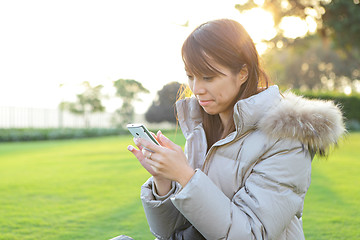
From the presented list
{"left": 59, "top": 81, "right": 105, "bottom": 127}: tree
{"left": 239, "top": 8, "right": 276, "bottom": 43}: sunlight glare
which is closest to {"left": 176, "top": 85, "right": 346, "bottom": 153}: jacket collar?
{"left": 239, "top": 8, "right": 276, "bottom": 43}: sunlight glare

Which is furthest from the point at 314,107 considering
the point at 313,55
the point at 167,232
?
the point at 313,55

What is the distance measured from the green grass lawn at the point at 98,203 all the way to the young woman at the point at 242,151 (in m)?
0.33

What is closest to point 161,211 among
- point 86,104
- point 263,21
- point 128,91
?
point 263,21

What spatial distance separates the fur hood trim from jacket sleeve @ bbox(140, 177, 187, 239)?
52 cm

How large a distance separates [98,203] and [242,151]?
2967 mm

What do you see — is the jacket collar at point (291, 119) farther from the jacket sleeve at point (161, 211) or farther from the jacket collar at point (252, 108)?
the jacket sleeve at point (161, 211)

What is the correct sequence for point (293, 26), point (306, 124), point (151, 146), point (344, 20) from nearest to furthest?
point (151, 146) → point (306, 124) → point (344, 20) → point (293, 26)

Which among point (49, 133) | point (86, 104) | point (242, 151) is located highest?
point (242, 151)

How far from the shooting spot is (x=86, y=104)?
2195 cm

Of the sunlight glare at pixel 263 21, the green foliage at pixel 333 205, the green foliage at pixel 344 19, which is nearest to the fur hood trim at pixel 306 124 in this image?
the green foliage at pixel 333 205

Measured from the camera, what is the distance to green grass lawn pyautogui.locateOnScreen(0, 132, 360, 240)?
127 inches

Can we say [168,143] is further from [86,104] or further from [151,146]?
[86,104]

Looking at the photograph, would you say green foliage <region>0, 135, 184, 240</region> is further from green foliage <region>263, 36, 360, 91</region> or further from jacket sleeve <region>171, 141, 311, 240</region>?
green foliage <region>263, 36, 360, 91</region>

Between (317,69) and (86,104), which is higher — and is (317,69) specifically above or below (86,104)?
above
